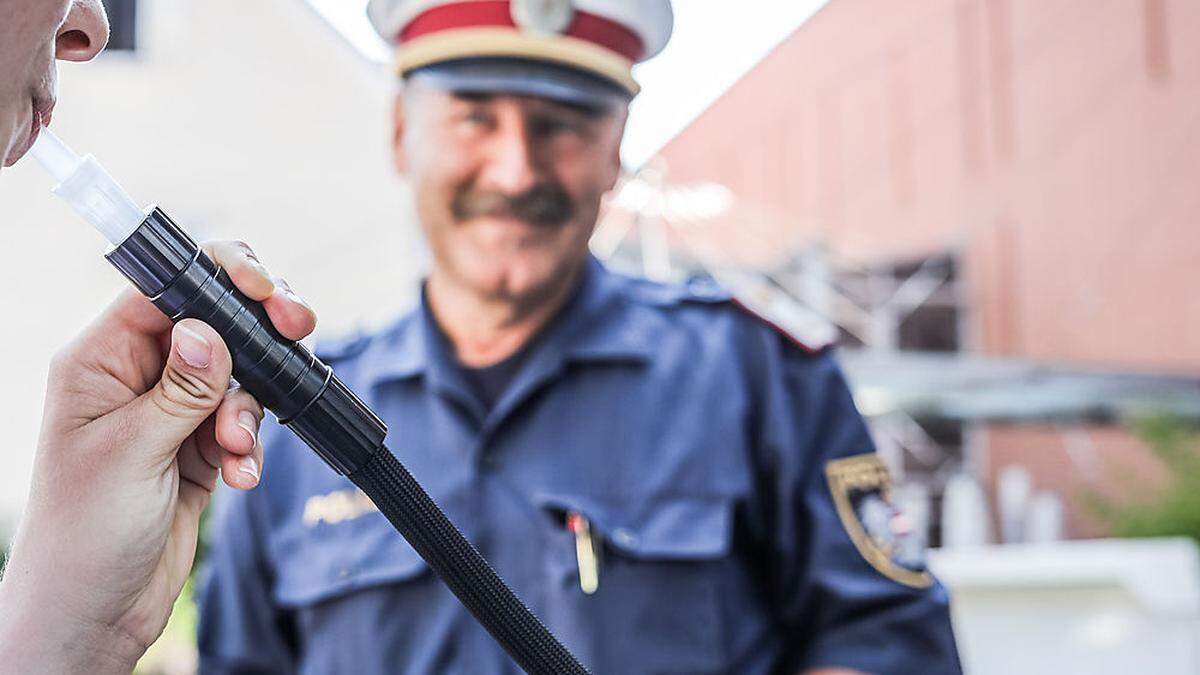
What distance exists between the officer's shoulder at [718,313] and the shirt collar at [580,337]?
0.04m

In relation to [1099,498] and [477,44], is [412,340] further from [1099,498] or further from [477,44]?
[1099,498]

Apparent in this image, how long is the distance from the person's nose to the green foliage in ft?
14.1

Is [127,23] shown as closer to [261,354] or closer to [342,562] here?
[342,562]

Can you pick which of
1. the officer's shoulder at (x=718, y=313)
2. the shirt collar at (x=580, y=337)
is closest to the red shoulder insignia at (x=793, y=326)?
the officer's shoulder at (x=718, y=313)

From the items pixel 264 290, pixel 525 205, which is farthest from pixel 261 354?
pixel 525 205

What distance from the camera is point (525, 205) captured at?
1143 millimetres

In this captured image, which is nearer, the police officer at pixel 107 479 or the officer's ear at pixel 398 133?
the police officer at pixel 107 479

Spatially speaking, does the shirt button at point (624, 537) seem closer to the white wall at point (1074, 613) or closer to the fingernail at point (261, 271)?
the fingernail at point (261, 271)

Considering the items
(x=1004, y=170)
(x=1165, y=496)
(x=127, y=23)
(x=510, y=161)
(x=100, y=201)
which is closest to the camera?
(x=100, y=201)

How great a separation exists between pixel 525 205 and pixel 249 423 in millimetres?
572

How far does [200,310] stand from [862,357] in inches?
229

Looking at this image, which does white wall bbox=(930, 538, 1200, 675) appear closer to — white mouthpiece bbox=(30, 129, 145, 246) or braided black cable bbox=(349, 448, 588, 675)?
braided black cable bbox=(349, 448, 588, 675)

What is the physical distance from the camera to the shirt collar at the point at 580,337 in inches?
49.2

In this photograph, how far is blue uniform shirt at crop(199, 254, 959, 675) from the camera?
112 centimetres
